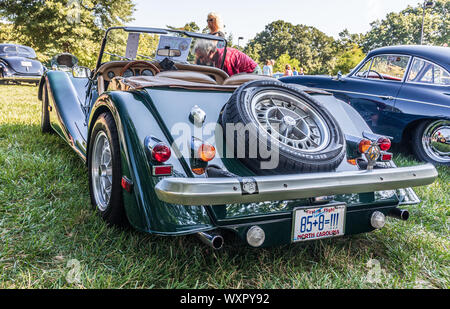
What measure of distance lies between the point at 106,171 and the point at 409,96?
4.04m

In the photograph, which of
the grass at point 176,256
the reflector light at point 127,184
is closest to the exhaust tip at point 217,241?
the grass at point 176,256

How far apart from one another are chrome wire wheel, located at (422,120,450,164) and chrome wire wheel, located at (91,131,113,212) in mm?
3958

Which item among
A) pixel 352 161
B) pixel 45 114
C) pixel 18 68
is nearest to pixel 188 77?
pixel 352 161

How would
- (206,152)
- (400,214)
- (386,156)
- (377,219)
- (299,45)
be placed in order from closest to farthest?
(206,152)
(377,219)
(400,214)
(386,156)
(299,45)

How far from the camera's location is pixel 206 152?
197 centimetres

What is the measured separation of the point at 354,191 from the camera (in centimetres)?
195

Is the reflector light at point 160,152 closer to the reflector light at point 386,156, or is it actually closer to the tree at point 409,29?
the reflector light at point 386,156

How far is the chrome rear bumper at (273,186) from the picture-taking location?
1623 mm

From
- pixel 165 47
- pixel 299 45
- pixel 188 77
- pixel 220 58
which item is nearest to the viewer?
pixel 188 77

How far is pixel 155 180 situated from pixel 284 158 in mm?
690

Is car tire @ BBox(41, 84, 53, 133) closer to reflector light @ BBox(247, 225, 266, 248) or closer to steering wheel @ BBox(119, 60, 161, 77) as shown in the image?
steering wheel @ BBox(119, 60, 161, 77)

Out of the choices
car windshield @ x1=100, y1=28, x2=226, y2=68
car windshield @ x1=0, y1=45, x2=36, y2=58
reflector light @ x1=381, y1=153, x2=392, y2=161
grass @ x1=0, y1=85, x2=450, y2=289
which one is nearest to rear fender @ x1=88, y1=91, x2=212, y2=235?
grass @ x1=0, y1=85, x2=450, y2=289

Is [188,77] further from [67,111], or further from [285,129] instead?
[67,111]
